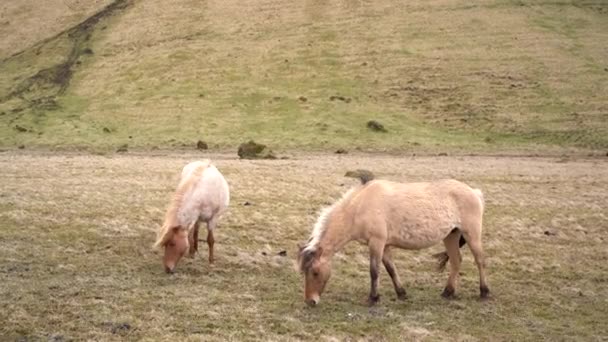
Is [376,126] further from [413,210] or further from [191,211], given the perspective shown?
[413,210]

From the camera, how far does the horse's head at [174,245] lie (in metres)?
12.3

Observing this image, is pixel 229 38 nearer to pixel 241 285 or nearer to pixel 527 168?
pixel 527 168

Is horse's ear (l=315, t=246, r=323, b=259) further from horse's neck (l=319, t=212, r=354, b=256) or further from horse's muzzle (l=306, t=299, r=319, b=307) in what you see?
horse's muzzle (l=306, t=299, r=319, b=307)

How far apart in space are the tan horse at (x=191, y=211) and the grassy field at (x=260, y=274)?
0.53 metres

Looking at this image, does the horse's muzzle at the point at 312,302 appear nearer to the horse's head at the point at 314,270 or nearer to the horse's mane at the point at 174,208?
the horse's head at the point at 314,270

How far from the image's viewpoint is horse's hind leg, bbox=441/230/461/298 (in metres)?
12.0

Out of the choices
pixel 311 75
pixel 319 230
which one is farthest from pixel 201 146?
pixel 319 230

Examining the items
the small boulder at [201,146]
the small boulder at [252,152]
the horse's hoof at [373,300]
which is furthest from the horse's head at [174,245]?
the small boulder at [201,146]

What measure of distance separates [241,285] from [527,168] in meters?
23.5

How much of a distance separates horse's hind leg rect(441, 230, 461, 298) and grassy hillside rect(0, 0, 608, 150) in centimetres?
3022

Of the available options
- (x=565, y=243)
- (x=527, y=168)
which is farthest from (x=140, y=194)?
(x=527, y=168)

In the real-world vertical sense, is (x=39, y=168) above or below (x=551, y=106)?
above

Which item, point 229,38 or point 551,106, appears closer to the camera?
point 551,106

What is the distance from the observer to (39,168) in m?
26.9
